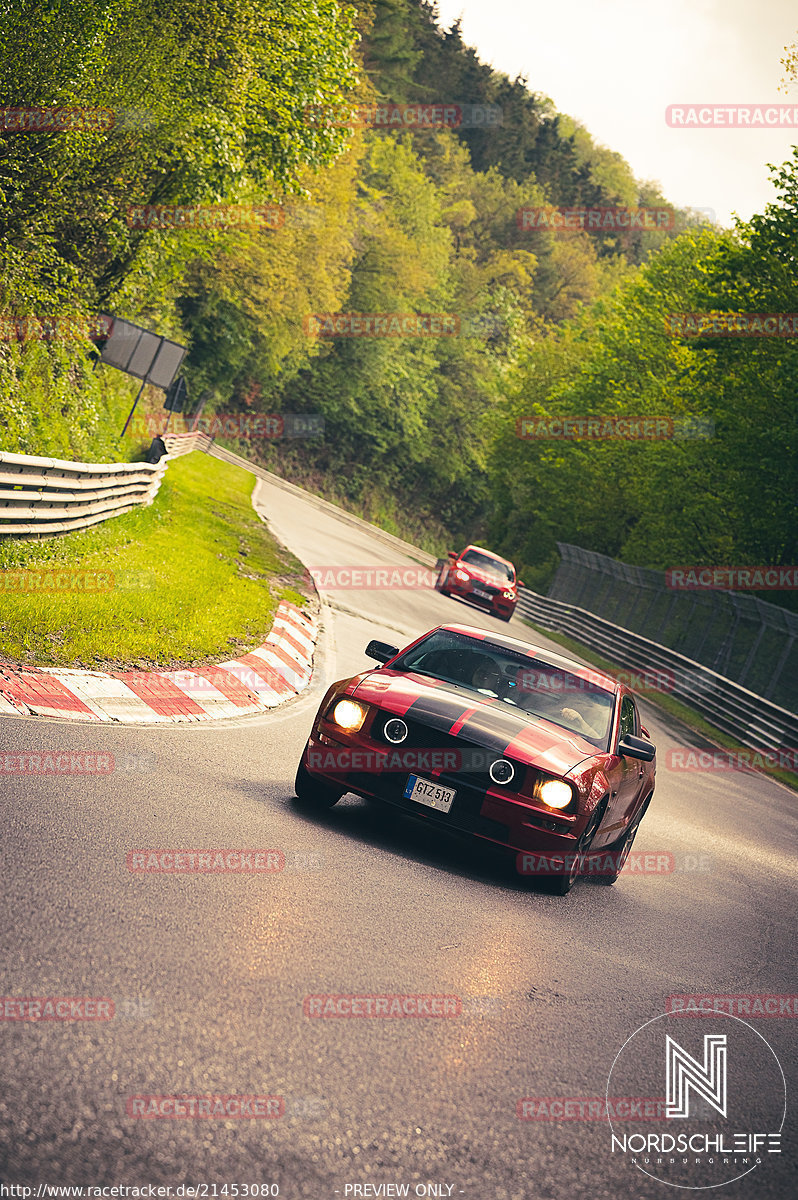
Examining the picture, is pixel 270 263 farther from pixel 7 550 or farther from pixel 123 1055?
pixel 123 1055

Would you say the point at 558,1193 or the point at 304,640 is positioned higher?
the point at 558,1193

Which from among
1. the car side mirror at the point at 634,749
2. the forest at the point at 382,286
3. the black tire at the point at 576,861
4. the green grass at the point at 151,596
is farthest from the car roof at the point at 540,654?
the forest at the point at 382,286

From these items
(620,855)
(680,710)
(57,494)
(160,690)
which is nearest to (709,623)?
(680,710)

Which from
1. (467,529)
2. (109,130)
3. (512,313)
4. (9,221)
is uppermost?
(512,313)

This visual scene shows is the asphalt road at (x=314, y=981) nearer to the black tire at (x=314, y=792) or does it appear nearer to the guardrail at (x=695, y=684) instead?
the black tire at (x=314, y=792)

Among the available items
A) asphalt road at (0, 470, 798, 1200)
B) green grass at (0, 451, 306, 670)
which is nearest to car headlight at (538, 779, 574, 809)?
asphalt road at (0, 470, 798, 1200)

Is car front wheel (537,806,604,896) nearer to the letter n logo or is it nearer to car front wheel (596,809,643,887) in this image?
car front wheel (596,809,643,887)

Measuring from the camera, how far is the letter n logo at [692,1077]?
4.58 metres

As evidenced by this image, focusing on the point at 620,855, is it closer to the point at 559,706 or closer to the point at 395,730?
the point at 559,706

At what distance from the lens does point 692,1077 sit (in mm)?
4895

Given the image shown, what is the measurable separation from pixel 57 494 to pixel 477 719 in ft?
27.2

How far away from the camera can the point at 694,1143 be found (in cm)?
421

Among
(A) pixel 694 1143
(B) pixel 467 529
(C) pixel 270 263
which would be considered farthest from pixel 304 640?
(B) pixel 467 529

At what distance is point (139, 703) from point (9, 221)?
13.9 m
